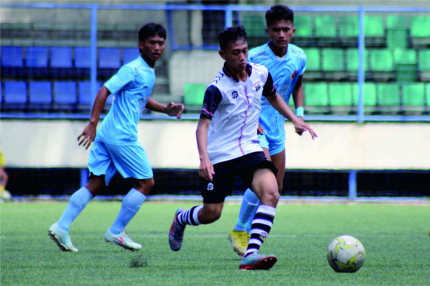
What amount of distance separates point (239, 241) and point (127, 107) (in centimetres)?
149

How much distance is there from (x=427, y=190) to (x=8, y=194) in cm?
744

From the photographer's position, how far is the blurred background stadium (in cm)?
1152

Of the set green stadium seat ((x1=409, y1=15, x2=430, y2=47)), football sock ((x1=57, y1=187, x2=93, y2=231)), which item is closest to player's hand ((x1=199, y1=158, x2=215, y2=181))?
football sock ((x1=57, y1=187, x2=93, y2=231))

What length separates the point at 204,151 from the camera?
444cm

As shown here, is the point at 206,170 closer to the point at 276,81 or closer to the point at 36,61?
the point at 276,81

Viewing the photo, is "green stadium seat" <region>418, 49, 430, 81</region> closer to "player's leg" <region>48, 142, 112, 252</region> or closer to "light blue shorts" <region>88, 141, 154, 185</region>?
"light blue shorts" <region>88, 141, 154, 185</region>

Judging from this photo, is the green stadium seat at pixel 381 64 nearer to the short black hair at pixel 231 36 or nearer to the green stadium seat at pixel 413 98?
the green stadium seat at pixel 413 98

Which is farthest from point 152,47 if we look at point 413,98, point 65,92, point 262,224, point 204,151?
point 413,98

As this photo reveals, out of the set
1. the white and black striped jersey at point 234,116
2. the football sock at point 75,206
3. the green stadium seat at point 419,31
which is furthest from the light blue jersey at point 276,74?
the green stadium seat at point 419,31

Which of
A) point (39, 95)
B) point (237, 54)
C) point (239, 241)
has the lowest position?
point (239, 241)

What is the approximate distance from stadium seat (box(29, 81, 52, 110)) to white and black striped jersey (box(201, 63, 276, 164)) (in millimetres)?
7913

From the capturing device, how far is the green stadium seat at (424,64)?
12430mm

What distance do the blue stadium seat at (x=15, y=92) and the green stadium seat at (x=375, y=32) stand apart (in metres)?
6.20

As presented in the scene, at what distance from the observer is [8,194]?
11.7 metres
